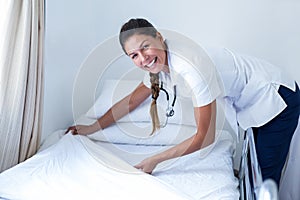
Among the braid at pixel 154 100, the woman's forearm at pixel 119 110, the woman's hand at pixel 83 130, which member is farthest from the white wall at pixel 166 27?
the braid at pixel 154 100

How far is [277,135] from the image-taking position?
1.74 m

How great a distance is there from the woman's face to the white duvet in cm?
43

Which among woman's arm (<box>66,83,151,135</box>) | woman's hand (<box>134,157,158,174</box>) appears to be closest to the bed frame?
woman's hand (<box>134,157,158,174</box>)

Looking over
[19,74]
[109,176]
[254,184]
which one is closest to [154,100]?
[109,176]

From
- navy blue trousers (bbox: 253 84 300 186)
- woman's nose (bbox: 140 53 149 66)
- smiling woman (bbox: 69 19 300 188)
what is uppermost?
woman's nose (bbox: 140 53 149 66)

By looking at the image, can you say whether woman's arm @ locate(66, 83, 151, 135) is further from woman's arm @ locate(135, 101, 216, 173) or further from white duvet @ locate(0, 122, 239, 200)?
woman's arm @ locate(135, 101, 216, 173)

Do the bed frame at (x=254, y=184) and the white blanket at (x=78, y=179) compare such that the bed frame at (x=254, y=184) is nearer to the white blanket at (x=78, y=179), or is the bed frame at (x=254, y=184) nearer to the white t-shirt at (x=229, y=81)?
the white t-shirt at (x=229, y=81)

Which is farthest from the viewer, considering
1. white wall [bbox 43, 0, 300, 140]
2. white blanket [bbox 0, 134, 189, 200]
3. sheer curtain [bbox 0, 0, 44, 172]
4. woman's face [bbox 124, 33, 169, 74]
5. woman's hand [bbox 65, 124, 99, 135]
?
white wall [bbox 43, 0, 300, 140]

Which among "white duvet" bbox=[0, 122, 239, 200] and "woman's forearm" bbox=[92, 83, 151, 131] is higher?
"woman's forearm" bbox=[92, 83, 151, 131]

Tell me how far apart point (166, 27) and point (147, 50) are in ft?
3.40

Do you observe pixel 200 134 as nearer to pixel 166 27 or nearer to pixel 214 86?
pixel 214 86

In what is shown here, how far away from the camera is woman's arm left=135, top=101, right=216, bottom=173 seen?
1.51 m

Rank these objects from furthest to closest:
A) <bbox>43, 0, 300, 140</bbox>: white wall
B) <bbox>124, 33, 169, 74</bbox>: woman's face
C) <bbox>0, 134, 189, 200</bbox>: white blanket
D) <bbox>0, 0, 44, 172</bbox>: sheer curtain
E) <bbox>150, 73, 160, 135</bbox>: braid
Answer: <bbox>43, 0, 300, 140</bbox>: white wall, <bbox>150, 73, 160, 135</bbox>: braid, <bbox>0, 0, 44, 172</bbox>: sheer curtain, <bbox>124, 33, 169, 74</bbox>: woman's face, <bbox>0, 134, 189, 200</bbox>: white blanket

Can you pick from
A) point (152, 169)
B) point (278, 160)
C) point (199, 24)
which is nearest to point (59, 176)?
point (152, 169)
